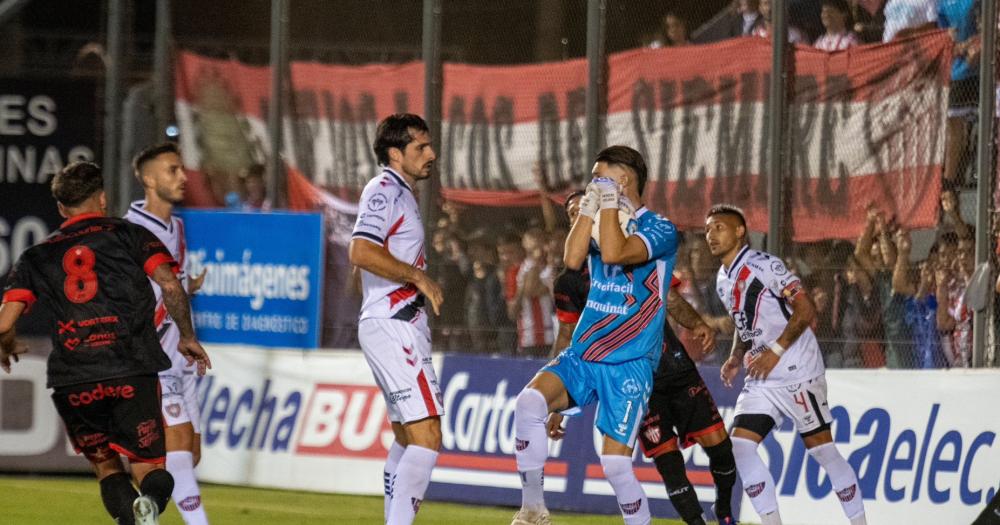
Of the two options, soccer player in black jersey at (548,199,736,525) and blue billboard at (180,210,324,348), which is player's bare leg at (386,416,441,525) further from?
blue billboard at (180,210,324,348)

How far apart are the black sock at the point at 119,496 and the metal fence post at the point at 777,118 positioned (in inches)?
234

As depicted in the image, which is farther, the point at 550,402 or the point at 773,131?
the point at 773,131

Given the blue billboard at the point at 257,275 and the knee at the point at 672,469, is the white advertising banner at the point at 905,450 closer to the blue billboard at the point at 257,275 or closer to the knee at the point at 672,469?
the knee at the point at 672,469

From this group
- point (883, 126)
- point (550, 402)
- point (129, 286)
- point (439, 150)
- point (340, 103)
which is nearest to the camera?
point (129, 286)

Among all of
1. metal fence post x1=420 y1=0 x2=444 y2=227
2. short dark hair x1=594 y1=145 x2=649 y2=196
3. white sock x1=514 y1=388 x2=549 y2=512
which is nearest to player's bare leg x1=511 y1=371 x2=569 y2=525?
white sock x1=514 y1=388 x2=549 y2=512

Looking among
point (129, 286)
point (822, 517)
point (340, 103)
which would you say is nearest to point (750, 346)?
point (822, 517)

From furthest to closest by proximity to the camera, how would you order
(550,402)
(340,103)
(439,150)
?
(340,103), (439,150), (550,402)

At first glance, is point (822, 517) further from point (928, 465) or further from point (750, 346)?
point (750, 346)

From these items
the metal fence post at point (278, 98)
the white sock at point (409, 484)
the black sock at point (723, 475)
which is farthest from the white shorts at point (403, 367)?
the metal fence post at point (278, 98)

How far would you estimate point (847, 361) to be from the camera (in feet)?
42.4

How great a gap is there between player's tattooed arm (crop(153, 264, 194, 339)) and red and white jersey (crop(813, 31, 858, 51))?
235 inches

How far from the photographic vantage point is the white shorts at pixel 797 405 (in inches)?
436

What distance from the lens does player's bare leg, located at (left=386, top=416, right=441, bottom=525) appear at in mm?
9117

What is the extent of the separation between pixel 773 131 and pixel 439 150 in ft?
11.4
